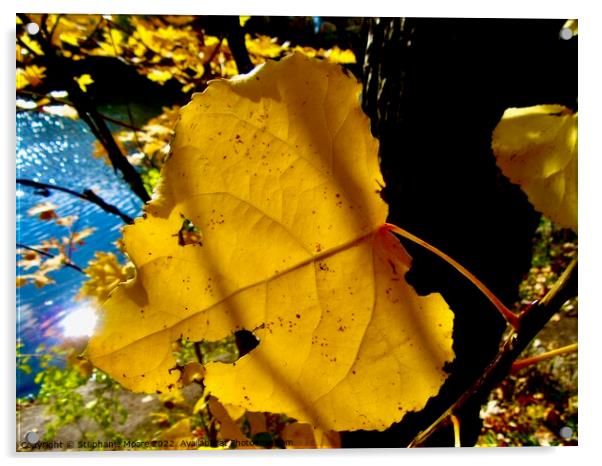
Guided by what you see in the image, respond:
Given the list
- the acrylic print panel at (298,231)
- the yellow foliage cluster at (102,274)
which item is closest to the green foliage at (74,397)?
the acrylic print panel at (298,231)

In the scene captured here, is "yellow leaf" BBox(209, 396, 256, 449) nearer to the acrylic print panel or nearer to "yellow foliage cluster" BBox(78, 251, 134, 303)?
the acrylic print panel

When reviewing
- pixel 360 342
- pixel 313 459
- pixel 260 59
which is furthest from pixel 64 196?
pixel 360 342

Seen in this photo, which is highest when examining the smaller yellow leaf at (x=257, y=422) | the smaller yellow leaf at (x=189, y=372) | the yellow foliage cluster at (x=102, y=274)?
the smaller yellow leaf at (x=189, y=372)

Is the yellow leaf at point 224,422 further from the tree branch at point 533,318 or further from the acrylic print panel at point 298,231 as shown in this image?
the tree branch at point 533,318

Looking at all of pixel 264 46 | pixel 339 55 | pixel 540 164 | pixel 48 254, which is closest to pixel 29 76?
pixel 48 254

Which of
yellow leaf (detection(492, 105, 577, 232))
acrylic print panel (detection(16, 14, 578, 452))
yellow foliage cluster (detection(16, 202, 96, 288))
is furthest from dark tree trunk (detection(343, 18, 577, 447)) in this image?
yellow foliage cluster (detection(16, 202, 96, 288))

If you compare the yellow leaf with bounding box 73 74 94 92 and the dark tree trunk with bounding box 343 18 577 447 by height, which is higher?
the yellow leaf with bounding box 73 74 94 92

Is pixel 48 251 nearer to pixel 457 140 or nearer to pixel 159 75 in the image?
pixel 159 75

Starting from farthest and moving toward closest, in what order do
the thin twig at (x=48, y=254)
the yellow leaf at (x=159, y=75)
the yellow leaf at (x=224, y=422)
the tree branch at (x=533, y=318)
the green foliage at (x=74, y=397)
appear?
the yellow leaf at (x=159, y=75)
the green foliage at (x=74, y=397)
the thin twig at (x=48, y=254)
the yellow leaf at (x=224, y=422)
the tree branch at (x=533, y=318)
